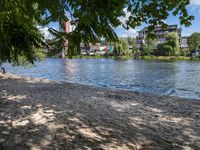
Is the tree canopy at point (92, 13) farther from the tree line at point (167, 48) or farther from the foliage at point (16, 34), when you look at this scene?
the tree line at point (167, 48)

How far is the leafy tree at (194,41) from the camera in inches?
5517

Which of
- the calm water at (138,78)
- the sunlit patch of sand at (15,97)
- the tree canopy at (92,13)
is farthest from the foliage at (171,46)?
the tree canopy at (92,13)

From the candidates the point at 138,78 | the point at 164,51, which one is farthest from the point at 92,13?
the point at 164,51

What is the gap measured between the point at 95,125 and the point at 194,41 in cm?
14478

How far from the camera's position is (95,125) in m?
9.41

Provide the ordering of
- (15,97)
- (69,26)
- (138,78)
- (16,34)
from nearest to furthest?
(69,26) < (16,34) < (15,97) < (138,78)

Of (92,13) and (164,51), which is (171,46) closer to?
(164,51)

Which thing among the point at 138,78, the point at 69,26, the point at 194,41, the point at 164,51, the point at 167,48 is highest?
the point at 69,26

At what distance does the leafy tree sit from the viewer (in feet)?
460

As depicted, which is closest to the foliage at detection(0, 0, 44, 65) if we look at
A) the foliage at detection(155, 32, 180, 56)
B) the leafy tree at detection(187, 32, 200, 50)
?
the foliage at detection(155, 32, 180, 56)

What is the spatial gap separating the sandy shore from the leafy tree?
133466 millimetres

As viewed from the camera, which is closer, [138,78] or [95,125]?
[95,125]

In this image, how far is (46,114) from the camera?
10.9 meters

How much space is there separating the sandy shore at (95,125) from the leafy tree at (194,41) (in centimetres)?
13347
